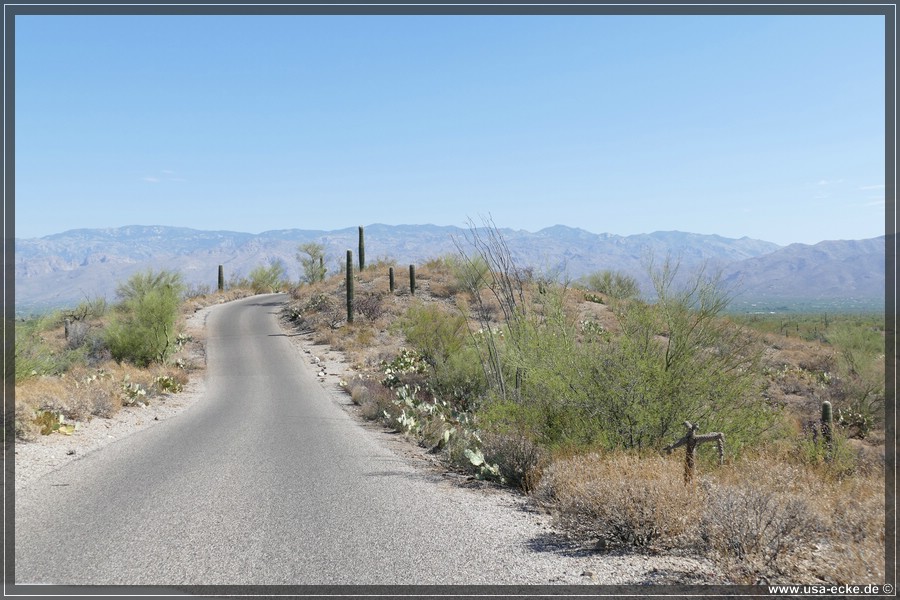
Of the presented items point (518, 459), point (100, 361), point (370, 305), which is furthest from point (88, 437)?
Answer: point (370, 305)

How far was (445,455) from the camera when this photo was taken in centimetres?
1130

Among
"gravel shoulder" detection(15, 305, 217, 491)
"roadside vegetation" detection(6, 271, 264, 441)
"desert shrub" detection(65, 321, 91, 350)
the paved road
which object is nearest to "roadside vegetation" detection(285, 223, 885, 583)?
the paved road

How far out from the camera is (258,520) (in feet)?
22.6

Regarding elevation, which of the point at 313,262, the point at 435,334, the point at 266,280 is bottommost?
the point at 435,334

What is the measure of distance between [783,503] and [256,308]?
46.4 meters

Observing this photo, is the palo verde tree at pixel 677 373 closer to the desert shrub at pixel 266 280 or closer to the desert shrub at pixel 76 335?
the desert shrub at pixel 76 335

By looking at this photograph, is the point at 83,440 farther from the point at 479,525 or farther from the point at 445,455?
the point at 479,525

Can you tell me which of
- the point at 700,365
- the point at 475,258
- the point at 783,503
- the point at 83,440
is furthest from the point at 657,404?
the point at 475,258

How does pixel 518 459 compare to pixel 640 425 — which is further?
pixel 518 459

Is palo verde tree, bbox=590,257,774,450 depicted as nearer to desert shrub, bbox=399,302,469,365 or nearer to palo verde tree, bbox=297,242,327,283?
desert shrub, bbox=399,302,469,365

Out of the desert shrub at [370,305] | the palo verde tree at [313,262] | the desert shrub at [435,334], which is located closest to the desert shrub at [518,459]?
the desert shrub at [435,334]

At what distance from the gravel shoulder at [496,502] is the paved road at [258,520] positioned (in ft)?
0.31

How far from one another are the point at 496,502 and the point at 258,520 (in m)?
3.08

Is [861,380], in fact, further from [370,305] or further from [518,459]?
[370,305]
